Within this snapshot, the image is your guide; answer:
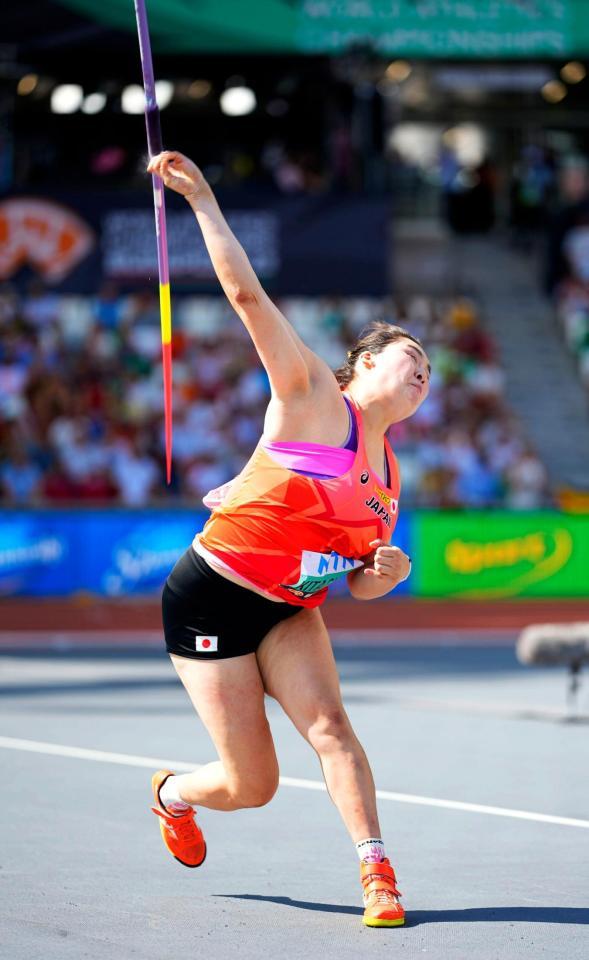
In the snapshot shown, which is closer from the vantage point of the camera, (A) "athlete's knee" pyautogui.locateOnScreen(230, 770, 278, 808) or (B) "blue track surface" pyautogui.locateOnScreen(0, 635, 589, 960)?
(B) "blue track surface" pyautogui.locateOnScreen(0, 635, 589, 960)

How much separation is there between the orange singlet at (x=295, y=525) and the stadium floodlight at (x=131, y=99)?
2037 cm

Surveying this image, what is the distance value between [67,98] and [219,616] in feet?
68.5

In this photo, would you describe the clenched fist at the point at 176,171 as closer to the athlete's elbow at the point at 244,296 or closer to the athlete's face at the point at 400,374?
the athlete's elbow at the point at 244,296

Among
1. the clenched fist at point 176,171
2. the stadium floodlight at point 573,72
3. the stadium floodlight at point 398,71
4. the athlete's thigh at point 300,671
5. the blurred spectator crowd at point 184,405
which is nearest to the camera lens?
the clenched fist at point 176,171

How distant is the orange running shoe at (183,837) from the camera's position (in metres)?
6.08

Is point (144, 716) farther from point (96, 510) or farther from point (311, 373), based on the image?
point (96, 510)

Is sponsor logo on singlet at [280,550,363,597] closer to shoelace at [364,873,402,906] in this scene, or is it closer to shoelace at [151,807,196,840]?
shoelace at [364,873,402,906]

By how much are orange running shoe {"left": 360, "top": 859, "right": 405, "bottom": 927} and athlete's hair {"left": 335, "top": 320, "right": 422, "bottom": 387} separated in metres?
1.71

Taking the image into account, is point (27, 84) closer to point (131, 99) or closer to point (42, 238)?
point (131, 99)

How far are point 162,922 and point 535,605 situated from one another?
14896 mm

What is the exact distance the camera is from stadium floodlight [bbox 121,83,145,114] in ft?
82.2

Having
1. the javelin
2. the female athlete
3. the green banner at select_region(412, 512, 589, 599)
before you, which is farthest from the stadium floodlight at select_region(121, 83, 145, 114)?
the female athlete

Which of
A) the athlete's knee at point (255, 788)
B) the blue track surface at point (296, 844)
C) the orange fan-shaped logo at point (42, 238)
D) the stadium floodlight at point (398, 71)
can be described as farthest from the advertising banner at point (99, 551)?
the athlete's knee at point (255, 788)

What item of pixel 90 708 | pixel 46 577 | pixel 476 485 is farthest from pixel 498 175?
pixel 90 708
